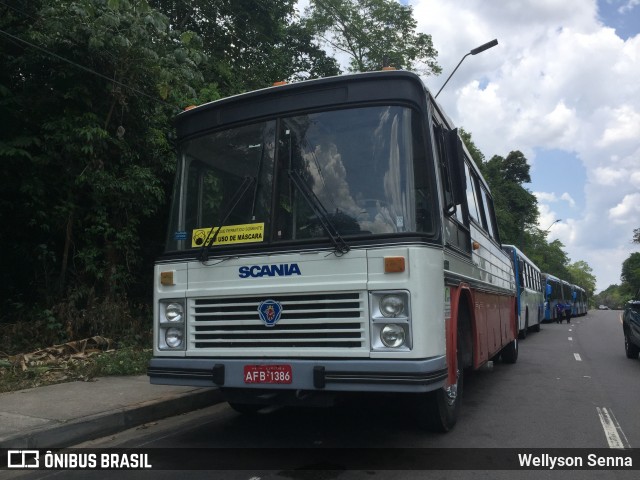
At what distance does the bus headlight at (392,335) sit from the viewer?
14.9 ft

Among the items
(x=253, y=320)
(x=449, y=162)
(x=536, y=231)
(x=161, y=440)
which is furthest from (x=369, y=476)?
(x=536, y=231)

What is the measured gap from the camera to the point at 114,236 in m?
11.7

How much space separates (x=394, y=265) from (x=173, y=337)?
7.25 feet

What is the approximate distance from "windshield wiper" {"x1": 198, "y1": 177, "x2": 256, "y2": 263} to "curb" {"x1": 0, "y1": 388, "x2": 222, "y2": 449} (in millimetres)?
2067

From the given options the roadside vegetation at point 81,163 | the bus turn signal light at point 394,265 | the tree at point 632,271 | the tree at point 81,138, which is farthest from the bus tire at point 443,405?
the tree at point 632,271

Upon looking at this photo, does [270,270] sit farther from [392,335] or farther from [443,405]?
[443,405]

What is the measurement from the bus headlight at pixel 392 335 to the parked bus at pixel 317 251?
1cm

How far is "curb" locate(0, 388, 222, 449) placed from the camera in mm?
5176

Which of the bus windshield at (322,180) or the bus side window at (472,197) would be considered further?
the bus side window at (472,197)

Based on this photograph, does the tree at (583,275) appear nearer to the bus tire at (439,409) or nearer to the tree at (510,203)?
the tree at (510,203)

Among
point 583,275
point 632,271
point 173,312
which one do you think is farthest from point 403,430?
point 583,275

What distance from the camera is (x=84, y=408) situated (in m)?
6.27

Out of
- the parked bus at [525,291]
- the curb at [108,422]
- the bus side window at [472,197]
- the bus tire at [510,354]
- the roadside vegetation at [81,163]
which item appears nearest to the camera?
the curb at [108,422]

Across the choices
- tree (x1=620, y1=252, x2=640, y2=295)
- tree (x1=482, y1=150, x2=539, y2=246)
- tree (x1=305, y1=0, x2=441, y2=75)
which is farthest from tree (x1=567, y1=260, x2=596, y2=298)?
tree (x1=305, y1=0, x2=441, y2=75)
